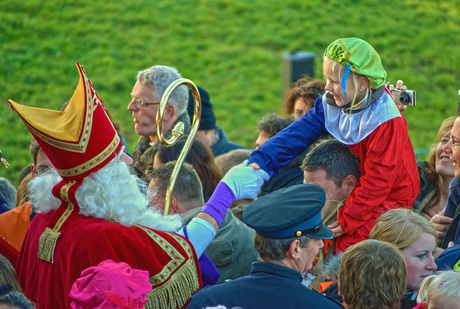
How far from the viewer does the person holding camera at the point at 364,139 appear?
3324 mm

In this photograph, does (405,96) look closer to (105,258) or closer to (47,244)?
(105,258)

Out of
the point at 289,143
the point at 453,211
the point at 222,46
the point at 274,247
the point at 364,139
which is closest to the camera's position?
the point at 274,247

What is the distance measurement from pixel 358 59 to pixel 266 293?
1.41 meters

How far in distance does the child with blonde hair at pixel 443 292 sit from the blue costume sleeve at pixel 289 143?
46.7 inches

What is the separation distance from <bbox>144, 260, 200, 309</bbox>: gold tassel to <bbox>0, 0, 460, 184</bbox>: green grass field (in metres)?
6.93

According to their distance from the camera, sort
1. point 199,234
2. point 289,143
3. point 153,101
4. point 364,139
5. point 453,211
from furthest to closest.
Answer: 1. point 153,101
2. point 453,211
3. point 289,143
4. point 364,139
5. point 199,234

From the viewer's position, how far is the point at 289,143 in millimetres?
3557

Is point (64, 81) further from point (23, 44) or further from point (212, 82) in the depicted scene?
point (212, 82)

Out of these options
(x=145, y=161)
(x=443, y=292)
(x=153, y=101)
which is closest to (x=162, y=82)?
(x=153, y=101)

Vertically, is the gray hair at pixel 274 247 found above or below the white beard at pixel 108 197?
below

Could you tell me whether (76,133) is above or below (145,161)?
above

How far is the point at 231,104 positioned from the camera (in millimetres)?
10672

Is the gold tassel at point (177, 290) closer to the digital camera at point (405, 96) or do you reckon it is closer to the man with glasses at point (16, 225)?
the man with glasses at point (16, 225)

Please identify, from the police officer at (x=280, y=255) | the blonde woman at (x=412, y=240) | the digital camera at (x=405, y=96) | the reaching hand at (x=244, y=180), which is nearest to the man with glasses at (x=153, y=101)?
the reaching hand at (x=244, y=180)
